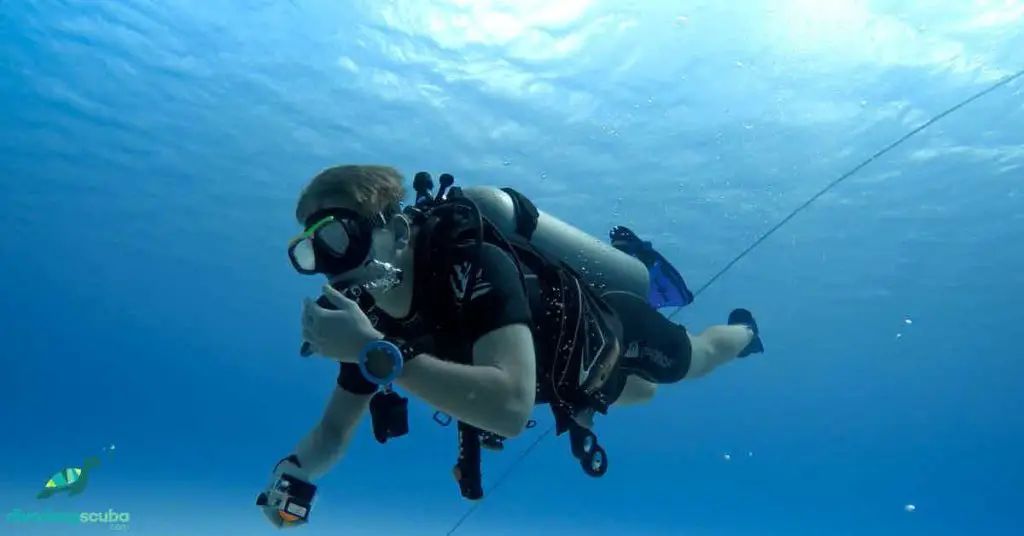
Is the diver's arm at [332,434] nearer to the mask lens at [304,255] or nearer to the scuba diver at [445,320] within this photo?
the scuba diver at [445,320]

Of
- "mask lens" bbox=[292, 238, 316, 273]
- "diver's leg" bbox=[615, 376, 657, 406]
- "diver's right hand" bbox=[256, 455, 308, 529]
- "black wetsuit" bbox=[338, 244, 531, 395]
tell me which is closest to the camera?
"black wetsuit" bbox=[338, 244, 531, 395]

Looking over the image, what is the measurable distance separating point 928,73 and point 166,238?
2974cm

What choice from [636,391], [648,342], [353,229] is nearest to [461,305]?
[353,229]

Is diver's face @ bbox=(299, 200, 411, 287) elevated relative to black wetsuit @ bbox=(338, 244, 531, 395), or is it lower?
elevated

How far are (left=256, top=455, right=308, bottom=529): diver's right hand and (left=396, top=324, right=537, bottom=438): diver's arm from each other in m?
1.36

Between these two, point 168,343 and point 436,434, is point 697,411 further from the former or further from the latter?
point 168,343

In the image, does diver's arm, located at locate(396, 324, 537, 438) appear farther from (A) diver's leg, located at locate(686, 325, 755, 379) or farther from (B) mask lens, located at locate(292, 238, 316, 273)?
(A) diver's leg, located at locate(686, 325, 755, 379)

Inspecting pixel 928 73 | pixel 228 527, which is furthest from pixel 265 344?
pixel 928 73

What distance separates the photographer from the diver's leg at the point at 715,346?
213 inches

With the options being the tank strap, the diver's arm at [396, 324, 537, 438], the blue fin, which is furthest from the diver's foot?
the diver's arm at [396, 324, 537, 438]

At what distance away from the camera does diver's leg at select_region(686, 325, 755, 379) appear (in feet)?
17.7

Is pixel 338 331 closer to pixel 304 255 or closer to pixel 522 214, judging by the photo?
pixel 304 255

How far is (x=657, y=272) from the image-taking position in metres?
5.69

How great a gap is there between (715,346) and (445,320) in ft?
10.9
